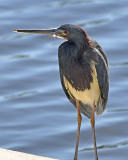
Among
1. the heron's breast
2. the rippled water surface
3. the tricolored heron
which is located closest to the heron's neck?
the tricolored heron

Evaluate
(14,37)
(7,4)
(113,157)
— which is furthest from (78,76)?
(7,4)

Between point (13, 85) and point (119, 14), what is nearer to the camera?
point (13, 85)

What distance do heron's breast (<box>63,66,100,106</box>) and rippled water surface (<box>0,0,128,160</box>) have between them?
2.06m

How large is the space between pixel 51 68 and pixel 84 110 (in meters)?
3.98

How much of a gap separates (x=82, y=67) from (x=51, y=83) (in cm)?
413

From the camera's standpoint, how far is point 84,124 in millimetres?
10805

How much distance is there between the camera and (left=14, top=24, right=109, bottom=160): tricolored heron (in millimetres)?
7637

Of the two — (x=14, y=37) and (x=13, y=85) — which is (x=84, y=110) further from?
(x=14, y=37)

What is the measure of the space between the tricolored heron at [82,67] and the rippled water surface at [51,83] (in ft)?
6.84

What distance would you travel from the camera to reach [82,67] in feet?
25.6

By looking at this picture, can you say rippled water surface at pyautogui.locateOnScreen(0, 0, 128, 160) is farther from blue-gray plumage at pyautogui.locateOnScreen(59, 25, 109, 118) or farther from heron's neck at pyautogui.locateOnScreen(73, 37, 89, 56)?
heron's neck at pyautogui.locateOnScreen(73, 37, 89, 56)

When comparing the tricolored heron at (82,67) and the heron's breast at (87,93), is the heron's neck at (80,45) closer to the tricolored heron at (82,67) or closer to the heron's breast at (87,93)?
the tricolored heron at (82,67)

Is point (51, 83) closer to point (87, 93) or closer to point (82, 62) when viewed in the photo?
point (87, 93)

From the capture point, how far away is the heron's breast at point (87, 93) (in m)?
8.03
